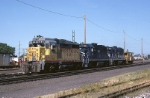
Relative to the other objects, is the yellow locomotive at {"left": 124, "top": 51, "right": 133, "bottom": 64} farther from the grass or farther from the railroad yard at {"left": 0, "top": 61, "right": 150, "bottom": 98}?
the grass

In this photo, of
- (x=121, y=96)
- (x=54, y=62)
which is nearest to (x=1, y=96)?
(x=121, y=96)

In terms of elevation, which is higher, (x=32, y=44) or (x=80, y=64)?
(x=32, y=44)

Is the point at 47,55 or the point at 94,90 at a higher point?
the point at 47,55

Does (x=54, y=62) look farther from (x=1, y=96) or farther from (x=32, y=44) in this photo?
(x=1, y=96)

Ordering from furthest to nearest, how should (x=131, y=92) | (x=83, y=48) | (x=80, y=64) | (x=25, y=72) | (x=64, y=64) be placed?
1. (x=83, y=48)
2. (x=80, y=64)
3. (x=64, y=64)
4. (x=25, y=72)
5. (x=131, y=92)

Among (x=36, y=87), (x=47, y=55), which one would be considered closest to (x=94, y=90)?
(x=36, y=87)

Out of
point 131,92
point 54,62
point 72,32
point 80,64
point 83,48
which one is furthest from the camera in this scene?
point 72,32

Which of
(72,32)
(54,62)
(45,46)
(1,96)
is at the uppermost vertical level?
(72,32)

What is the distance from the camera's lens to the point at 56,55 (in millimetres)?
22828

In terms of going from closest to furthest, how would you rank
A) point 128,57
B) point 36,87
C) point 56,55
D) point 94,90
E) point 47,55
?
point 94,90, point 36,87, point 47,55, point 56,55, point 128,57

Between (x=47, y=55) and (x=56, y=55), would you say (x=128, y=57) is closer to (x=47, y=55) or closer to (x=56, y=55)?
(x=56, y=55)

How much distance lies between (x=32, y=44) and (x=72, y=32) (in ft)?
85.6

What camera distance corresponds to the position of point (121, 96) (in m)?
10.0

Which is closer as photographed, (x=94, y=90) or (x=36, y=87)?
(x=94, y=90)
